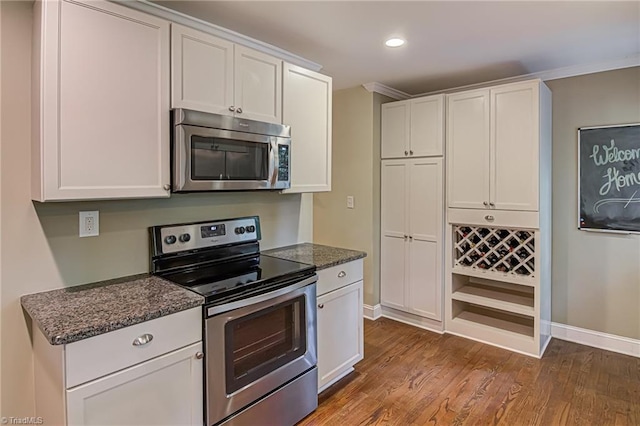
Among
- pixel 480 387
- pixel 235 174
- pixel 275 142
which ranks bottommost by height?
pixel 480 387

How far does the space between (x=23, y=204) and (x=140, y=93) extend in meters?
0.72

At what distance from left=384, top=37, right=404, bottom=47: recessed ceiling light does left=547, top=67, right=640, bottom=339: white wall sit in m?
1.63

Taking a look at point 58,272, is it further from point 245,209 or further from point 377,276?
point 377,276

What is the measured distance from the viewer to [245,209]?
259 cm

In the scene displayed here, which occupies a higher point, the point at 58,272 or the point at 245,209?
the point at 245,209

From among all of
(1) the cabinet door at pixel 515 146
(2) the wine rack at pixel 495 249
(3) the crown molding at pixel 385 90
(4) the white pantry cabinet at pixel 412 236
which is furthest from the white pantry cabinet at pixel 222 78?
(2) the wine rack at pixel 495 249

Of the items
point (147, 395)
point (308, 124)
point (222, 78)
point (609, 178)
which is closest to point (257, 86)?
point (222, 78)

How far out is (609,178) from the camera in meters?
3.04

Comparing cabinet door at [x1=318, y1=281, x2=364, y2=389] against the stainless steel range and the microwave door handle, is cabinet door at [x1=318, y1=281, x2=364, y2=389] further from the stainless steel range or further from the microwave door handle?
the microwave door handle

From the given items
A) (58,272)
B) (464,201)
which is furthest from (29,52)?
(464,201)

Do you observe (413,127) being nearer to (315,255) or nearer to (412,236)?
(412,236)

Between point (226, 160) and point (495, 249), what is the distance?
2.43m

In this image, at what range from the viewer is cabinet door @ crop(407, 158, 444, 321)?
3461mm

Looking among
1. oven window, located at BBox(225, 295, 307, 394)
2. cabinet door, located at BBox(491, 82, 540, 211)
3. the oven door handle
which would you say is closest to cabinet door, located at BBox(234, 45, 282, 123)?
the oven door handle
